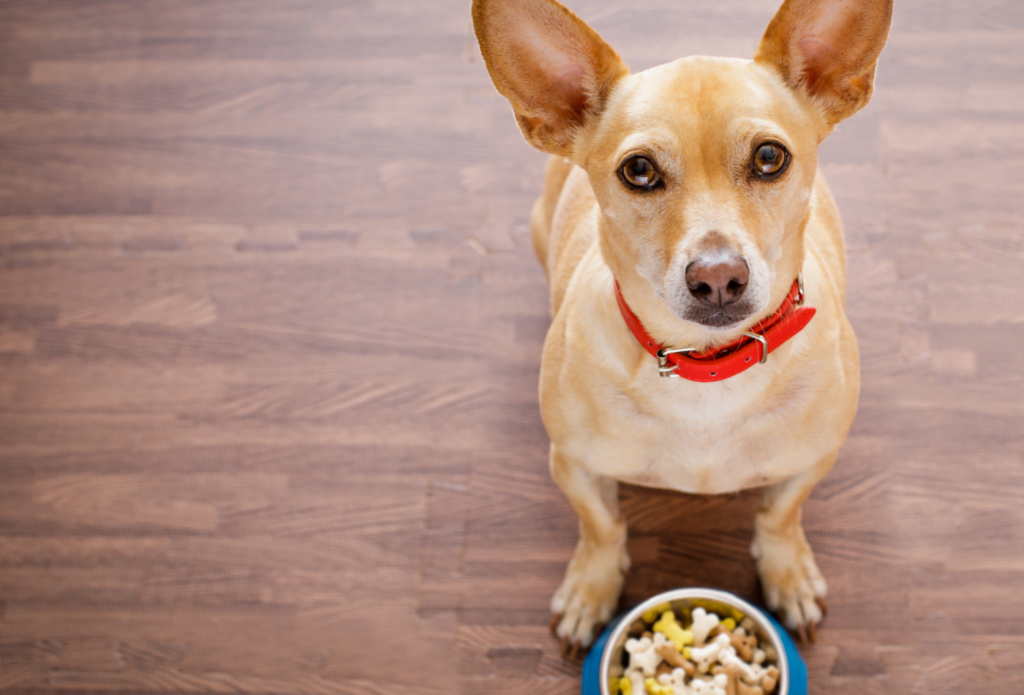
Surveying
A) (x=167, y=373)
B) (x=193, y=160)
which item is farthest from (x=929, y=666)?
(x=193, y=160)

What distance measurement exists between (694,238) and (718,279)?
91 mm

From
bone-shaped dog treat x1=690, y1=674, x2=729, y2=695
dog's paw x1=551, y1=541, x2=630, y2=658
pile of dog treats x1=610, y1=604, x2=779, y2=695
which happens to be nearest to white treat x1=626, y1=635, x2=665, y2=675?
pile of dog treats x1=610, y1=604, x2=779, y2=695

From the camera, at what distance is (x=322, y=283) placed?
2904mm

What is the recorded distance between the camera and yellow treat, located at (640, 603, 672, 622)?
7.06 ft

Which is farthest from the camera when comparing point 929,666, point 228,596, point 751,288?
point 228,596

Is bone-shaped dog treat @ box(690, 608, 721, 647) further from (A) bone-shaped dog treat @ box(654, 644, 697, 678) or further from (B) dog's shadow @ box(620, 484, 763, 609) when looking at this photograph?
(B) dog's shadow @ box(620, 484, 763, 609)

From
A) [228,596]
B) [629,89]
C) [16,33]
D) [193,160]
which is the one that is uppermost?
[629,89]

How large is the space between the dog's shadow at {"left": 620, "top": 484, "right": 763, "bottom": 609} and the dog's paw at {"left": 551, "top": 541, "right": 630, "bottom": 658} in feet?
0.33

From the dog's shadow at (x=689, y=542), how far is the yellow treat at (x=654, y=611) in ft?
0.84

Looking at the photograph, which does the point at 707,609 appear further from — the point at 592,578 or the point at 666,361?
the point at 666,361

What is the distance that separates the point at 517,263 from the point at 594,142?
1325 millimetres

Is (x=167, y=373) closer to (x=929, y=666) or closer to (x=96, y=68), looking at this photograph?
(x=96, y=68)

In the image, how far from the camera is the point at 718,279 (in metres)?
1.33

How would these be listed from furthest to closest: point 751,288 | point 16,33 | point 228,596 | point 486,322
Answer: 1. point 16,33
2. point 486,322
3. point 228,596
4. point 751,288
